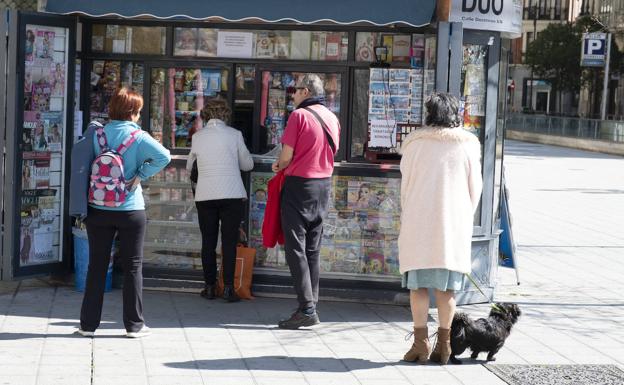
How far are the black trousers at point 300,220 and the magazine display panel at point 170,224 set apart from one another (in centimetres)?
170

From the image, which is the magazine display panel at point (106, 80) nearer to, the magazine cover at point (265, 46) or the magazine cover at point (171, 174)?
the magazine cover at point (171, 174)

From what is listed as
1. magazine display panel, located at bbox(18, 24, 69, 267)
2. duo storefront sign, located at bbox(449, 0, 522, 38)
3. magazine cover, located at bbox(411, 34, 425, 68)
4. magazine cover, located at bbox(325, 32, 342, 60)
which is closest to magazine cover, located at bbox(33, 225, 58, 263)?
magazine display panel, located at bbox(18, 24, 69, 267)

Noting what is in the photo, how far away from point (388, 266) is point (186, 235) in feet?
5.63

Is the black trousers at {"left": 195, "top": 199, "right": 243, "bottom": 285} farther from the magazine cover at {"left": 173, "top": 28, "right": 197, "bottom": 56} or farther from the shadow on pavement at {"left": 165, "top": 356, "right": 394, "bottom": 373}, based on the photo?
the shadow on pavement at {"left": 165, "top": 356, "right": 394, "bottom": 373}

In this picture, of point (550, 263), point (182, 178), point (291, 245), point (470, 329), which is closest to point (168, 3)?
point (182, 178)

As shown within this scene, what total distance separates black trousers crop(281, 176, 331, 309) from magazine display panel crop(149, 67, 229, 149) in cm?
197

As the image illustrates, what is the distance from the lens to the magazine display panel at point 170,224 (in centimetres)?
997

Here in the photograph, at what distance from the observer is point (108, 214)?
7.64m

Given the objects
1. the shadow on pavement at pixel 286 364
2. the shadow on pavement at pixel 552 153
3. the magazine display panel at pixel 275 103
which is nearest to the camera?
the shadow on pavement at pixel 286 364

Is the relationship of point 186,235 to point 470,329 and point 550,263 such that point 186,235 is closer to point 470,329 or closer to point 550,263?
point 470,329

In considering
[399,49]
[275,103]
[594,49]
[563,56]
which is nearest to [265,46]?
[275,103]

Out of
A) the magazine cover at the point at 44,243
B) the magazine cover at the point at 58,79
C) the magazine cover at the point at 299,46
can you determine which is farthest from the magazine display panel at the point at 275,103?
the magazine cover at the point at 44,243

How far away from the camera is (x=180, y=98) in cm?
1027

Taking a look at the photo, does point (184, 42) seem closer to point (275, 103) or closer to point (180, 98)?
point (180, 98)
